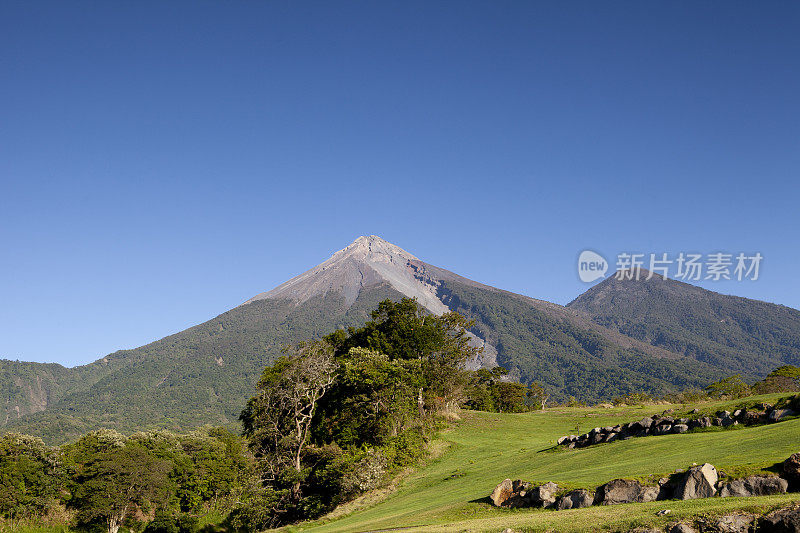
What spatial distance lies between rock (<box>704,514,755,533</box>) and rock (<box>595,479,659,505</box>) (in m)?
4.30

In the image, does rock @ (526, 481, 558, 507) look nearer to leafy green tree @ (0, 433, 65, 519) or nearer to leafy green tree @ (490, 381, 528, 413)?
leafy green tree @ (0, 433, 65, 519)

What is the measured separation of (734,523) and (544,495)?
7657 millimetres

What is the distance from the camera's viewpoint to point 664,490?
49.7 ft

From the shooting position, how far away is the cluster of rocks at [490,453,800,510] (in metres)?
13.2

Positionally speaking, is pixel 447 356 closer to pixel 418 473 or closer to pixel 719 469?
pixel 418 473

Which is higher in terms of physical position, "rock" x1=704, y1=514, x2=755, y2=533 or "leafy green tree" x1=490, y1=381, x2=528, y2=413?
"rock" x1=704, y1=514, x2=755, y2=533

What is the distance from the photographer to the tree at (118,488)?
61875 mm

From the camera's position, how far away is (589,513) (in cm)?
1455

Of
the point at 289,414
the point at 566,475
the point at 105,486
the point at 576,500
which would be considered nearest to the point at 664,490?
the point at 576,500

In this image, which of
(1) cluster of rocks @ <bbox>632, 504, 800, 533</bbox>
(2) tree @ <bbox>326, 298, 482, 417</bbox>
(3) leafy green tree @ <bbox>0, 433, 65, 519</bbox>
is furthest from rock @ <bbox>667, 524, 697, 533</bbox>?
(3) leafy green tree @ <bbox>0, 433, 65, 519</bbox>

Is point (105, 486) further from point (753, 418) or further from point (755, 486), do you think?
point (755, 486)

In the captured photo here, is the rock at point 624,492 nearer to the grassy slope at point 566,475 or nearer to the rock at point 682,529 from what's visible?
the grassy slope at point 566,475

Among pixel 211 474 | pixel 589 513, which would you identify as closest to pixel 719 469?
pixel 589 513

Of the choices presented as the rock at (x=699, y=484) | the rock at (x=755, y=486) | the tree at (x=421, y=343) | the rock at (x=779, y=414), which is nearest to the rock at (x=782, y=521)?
the rock at (x=755, y=486)
